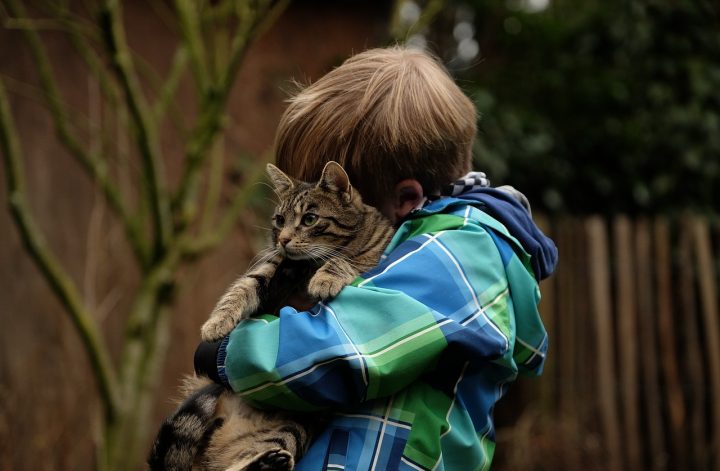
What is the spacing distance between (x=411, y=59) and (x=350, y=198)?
44cm

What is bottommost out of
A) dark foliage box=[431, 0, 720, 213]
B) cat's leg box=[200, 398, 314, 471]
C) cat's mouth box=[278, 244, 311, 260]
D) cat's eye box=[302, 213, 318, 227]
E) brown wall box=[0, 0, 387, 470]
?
dark foliage box=[431, 0, 720, 213]

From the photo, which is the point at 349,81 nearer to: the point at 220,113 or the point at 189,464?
the point at 189,464

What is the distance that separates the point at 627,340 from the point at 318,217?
376 centimetres

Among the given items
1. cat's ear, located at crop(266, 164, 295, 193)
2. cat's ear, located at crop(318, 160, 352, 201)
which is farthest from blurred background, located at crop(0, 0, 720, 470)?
cat's ear, located at crop(318, 160, 352, 201)

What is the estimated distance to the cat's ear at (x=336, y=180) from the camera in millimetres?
2141

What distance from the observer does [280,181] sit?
2.39 m

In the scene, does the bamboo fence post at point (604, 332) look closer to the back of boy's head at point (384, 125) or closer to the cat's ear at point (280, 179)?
the back of boy's head at point (384, 125)

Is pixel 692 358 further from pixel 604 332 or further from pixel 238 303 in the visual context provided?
pixel 238 303

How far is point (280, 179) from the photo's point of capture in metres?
2.38

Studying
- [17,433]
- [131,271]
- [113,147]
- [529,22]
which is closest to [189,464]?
[17,433]

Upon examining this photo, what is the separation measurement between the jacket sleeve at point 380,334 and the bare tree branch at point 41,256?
1.91 m

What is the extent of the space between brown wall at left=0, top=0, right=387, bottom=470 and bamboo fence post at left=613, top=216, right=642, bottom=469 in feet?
7.77

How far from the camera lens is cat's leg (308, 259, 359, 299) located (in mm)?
1915

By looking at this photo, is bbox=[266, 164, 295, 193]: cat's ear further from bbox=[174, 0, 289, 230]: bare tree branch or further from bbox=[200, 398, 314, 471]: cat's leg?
bbox=[174, 0, 289, 230]: bare tree branch
